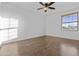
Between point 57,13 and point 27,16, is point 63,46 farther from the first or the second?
point 27,16

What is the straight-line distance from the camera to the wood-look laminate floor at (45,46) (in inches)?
68.1

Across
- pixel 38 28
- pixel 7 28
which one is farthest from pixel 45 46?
pixel 7 28

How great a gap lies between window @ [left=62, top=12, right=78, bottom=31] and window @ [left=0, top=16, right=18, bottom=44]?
2.33ft

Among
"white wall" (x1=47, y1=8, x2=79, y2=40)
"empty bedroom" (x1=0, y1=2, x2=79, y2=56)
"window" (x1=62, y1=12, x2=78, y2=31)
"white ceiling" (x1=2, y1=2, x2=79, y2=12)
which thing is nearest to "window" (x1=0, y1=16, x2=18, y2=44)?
"empty bedroom" (x1=0, y1=2, x2=79, y2=56)

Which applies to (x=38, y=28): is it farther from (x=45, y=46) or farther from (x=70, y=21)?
(x=70, y=21)

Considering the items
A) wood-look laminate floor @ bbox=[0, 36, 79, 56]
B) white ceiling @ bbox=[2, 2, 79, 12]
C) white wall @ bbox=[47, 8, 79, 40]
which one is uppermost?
white ceiling @ bbox=[2, 2, 79, 12]

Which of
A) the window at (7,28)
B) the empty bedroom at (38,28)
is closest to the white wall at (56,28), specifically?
the empty bedroom at (38,28)

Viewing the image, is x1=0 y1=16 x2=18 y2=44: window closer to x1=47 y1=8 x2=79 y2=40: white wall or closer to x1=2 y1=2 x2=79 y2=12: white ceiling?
x1=2 y1=2 x2=79 y2=12: white ceiling

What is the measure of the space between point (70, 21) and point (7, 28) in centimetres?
92

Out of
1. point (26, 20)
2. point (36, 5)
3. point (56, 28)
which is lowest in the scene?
point (56, 28)

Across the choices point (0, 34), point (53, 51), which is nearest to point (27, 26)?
point (0, 34)

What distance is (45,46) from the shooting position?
1.78 metres

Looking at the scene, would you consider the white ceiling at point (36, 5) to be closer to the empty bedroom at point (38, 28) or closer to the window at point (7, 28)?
the empty bedroom at point (38, 28)

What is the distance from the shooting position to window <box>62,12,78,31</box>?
5.30 ft
